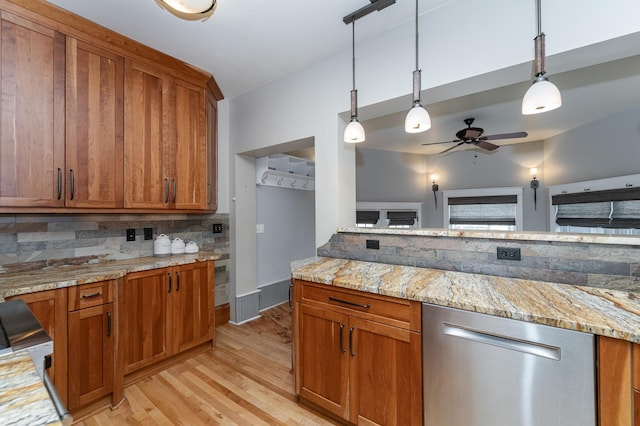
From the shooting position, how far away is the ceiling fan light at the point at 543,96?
4.12 ft

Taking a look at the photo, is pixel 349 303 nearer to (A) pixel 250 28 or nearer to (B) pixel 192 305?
(B) pixel 192 305

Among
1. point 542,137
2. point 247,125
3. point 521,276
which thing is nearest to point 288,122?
point 247,125

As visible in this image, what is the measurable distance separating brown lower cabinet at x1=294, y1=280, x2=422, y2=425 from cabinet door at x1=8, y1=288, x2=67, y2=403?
4.61ft

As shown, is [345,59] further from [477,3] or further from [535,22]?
[535,22]

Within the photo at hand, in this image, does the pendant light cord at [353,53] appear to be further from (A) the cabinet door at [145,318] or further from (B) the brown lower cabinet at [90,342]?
(B) the brown lower cabinet at [90,342]

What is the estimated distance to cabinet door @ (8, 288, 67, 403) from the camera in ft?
5.31

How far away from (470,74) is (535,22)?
38cm

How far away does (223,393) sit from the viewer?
204 cm

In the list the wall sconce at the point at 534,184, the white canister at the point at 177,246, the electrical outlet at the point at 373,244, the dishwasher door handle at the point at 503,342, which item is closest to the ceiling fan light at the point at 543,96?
the dishwasher door handle at the point at 503,342

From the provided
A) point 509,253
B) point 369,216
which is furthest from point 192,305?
point 369,216

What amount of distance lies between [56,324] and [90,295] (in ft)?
0.70

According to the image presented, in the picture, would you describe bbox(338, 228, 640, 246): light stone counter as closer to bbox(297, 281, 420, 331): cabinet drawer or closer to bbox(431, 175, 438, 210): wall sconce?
bbox(297, 281, 420, 331): cabinet drawer

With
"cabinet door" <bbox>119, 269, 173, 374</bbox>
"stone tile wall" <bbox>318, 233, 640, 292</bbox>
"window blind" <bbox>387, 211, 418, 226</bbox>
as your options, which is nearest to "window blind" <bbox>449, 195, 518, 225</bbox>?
"window blind" <bbox>387, 211, 418, 226</bbox>

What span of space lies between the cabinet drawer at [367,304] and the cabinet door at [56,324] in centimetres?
146
